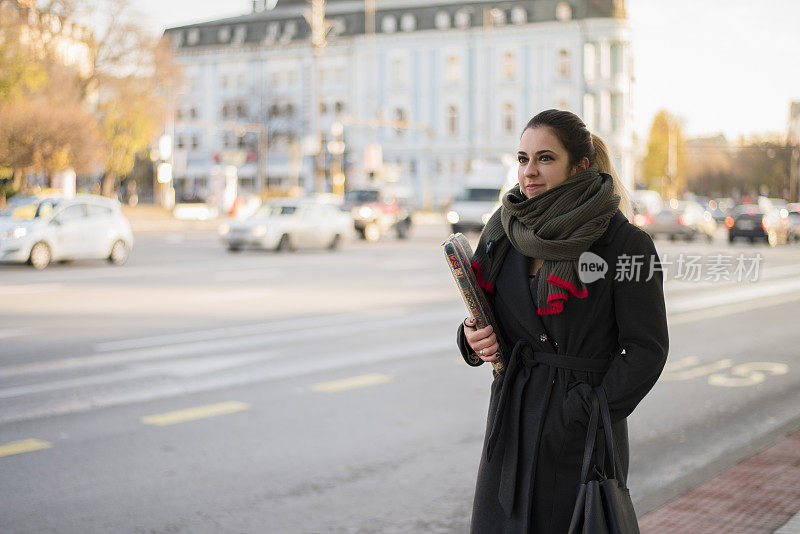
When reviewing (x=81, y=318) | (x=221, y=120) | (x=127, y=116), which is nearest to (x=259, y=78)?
(x=221, y=120)

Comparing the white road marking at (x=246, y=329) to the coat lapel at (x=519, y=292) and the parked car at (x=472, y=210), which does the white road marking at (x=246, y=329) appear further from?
the parked car at (x=472, y=210)

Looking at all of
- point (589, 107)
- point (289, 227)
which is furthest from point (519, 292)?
point (589, 107)

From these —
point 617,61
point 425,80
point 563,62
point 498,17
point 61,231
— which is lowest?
point 61,231

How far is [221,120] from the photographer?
88.2 meters

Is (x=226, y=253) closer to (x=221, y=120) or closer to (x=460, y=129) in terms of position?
(x=460, y=129)

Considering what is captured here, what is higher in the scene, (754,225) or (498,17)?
(498,17)

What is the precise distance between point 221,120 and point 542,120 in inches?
3464

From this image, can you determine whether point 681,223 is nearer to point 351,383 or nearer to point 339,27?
point 351,383

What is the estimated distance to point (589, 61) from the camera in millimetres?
76000

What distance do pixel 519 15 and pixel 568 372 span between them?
77.8 metres

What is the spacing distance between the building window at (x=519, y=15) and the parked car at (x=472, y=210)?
45.2 meters

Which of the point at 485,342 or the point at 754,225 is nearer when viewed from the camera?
the point at 485,342

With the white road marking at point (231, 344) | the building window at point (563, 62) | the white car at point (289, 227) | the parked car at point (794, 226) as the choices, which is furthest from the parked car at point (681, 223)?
the building window at point (563, 62)

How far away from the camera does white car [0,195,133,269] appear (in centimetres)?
1991
